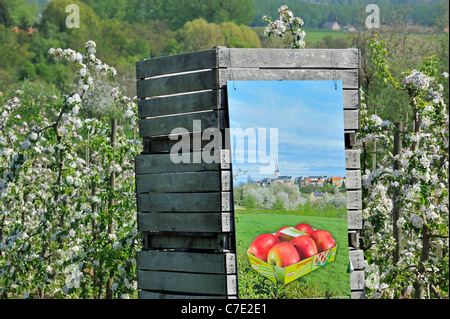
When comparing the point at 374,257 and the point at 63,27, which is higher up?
the point at 63,27

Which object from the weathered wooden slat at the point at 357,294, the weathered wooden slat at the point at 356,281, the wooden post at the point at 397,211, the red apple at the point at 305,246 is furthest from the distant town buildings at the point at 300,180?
the wooden post at the point at 397,211

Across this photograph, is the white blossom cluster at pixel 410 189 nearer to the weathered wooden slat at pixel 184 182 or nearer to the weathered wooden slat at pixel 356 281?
the weathered wooden slat at pixel 356 281

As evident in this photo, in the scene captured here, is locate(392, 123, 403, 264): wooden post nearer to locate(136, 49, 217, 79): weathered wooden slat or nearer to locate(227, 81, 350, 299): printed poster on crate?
locate(227, 81, 350, 299): printed poster on crate

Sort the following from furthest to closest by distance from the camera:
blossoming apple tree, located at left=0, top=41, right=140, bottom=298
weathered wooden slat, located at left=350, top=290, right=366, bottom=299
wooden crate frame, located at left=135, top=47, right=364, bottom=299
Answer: blossoming apple tree, located at left=0, top=41, right=140, bottom=298
weathered wooden slat, located at left=350, top=290, right=366, bottom=299
wooden crate frame, located at left=135, top=47, right=364, bottom=299

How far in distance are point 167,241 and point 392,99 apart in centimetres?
1616

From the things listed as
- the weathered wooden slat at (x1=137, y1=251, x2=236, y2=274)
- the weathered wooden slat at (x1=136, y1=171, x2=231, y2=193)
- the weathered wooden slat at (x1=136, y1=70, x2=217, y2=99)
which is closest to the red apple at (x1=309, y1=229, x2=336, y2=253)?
the weathered wooden slat at (x1=137, y1=251, x2=236, y2=274)

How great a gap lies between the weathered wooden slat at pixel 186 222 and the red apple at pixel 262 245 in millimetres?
199

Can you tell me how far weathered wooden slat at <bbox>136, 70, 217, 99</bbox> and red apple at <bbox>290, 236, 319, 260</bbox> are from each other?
4.04 ft

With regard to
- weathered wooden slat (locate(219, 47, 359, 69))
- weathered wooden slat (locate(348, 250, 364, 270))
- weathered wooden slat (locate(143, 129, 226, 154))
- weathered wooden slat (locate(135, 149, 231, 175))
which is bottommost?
weathered wooden slat (locate(348, 250, 364, 270))

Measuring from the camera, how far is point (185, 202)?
13.7ft

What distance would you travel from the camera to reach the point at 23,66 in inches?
1654

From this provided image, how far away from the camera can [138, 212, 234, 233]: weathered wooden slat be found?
404 cm
